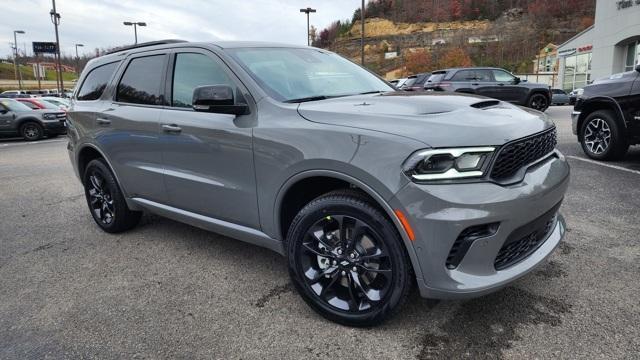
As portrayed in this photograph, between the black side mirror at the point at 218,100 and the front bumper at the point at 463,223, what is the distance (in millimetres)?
1262

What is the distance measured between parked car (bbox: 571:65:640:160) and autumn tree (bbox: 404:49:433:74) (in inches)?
2397

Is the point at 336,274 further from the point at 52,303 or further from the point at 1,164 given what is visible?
the point at 1,164

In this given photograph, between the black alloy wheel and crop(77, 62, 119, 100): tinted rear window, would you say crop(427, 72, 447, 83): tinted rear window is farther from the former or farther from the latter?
crop(77, 62, 119, 100): tinted rear window

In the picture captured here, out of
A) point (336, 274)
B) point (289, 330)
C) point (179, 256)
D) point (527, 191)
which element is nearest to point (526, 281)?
point (527, 191)

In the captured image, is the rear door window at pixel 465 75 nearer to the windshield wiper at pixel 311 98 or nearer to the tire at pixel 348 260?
the windshield wiper at pixel 311 98

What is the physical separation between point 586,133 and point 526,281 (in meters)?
5.15

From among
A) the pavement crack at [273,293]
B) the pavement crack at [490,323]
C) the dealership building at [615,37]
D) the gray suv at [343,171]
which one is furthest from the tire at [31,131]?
the dealership building at [615,37]

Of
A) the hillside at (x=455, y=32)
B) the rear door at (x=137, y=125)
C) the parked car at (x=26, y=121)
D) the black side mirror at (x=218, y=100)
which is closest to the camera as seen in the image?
the black side mirror at (x=218, y=100)

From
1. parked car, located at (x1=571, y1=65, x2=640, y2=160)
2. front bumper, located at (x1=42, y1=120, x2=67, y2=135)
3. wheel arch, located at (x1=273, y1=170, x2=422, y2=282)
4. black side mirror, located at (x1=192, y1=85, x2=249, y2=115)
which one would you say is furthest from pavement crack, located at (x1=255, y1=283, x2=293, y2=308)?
front bumper, located at (x1=42, y1=120, x2=67, y2=135)

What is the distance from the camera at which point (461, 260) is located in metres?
2.21

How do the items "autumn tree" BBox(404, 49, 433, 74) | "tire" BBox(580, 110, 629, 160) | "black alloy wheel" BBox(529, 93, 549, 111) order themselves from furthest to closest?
"autumn tree" BBox(404, 49, 433, 74)
"black alloy wheel" BBox(529, 93, 549, 111)
"tire" BBox(580, 110, 629, 160)

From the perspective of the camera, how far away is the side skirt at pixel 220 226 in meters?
2.98

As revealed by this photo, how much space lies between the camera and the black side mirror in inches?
111

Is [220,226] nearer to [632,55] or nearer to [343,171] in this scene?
[343,171]
